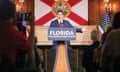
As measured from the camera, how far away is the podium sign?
22.7 feet

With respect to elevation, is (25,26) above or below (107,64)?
above

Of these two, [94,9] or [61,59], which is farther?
[94,9]

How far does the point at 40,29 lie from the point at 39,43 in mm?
438

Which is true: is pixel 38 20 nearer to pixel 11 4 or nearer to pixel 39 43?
pixel 39 43

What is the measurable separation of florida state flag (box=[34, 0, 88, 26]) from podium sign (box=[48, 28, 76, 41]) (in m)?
4.00

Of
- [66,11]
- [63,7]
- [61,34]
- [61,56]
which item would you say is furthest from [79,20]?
[61,34]

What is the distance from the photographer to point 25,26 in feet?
12.5

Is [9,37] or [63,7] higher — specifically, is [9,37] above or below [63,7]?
below

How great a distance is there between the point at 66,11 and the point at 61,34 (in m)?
4.36

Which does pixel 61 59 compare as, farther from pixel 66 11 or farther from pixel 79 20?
pixel 66 11

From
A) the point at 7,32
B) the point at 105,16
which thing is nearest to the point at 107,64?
the point at 7,32

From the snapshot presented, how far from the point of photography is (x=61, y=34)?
6.95 meters

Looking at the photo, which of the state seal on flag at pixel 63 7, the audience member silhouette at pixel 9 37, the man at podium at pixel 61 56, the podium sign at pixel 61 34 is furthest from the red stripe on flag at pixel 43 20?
the audience member silhouette at pixel 9 37

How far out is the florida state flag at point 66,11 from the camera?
11.0 metres
